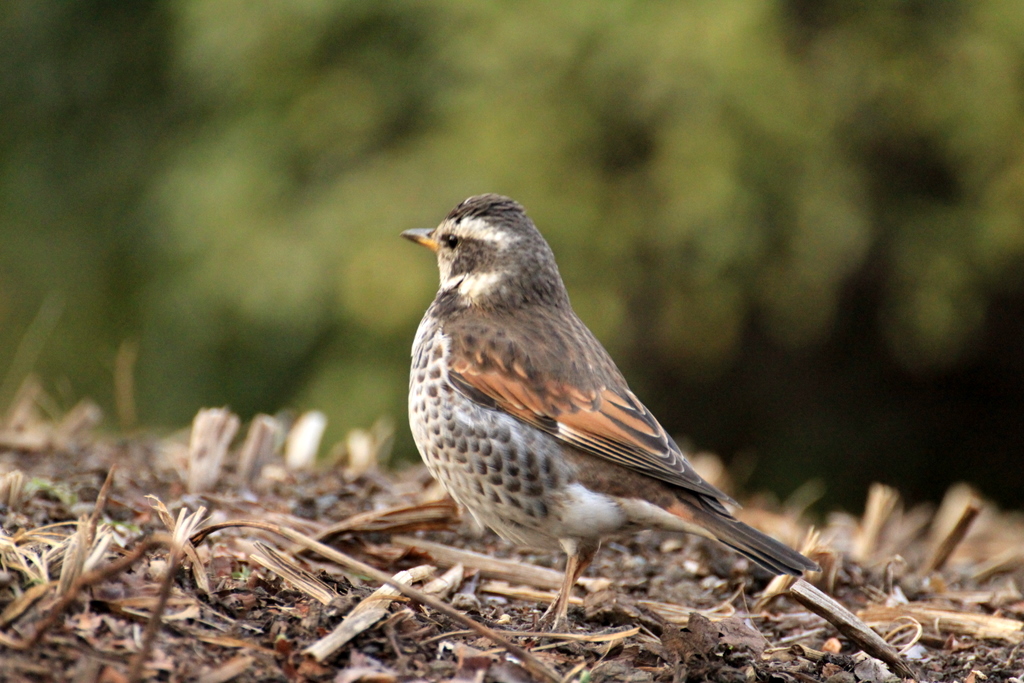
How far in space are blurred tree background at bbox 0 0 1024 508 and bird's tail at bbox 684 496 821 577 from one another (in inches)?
138

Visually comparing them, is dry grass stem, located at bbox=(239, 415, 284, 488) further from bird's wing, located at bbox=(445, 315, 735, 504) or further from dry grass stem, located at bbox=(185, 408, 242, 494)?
bird's wing, located at bbox=(445, 315, 735, 504)

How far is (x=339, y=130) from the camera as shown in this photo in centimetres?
746

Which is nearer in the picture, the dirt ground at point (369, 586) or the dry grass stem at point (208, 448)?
the dirt ground at point (369, 586)

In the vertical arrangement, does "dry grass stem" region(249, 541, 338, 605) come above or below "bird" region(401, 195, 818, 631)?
below

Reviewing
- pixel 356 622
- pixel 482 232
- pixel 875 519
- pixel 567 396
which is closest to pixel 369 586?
pixel 356 622

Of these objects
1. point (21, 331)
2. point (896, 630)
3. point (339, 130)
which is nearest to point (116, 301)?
point (21, 331)

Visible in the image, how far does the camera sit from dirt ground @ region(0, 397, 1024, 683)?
7.88ft

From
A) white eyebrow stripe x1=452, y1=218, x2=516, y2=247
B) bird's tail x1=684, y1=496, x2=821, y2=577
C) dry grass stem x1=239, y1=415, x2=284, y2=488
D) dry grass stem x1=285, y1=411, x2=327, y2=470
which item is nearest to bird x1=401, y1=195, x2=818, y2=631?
bird's tail x1=684, y1=496, x2=821, y2=577

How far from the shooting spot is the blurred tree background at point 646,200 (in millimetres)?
6691

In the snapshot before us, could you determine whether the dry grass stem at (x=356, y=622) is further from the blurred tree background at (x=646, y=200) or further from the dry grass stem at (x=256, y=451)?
the blurred tree background at (x=646, y=200)

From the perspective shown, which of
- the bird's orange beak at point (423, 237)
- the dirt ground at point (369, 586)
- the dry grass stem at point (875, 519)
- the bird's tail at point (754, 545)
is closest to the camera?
the dirt ground at point (369, 586)

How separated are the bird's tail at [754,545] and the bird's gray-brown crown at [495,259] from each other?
1.19 metres

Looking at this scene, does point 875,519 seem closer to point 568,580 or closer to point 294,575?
point 568,580

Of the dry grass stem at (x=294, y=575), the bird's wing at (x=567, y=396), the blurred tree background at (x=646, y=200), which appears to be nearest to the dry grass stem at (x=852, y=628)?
the bird's wing at (x=567, y=396)
